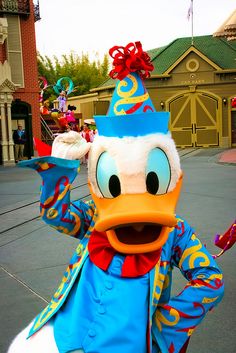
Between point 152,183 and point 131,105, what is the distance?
368mm

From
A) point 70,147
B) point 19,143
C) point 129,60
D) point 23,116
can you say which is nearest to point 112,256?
point 70,147

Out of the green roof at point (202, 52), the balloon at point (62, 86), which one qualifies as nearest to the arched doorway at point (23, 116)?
the balloon at point (62, 86)

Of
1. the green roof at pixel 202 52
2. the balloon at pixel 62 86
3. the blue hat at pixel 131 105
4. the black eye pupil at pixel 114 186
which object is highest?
the green roof at pixel 202 52

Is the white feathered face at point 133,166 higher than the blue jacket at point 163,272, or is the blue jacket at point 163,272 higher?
the white feathered face at point 133,166

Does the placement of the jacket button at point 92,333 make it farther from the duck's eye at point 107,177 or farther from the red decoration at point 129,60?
the red decoration at point 129,60

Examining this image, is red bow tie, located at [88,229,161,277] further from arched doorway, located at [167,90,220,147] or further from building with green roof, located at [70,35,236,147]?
arched doorway, located at [167,90,220,147]

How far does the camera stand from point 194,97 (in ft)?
91.9

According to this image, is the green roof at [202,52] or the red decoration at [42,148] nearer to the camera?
the red decoration at [42,148]

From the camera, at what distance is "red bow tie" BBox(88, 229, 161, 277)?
1.94 m

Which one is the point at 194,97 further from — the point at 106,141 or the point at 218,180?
the point at 106,141

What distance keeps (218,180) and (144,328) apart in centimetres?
1096

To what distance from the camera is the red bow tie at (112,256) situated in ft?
6.38

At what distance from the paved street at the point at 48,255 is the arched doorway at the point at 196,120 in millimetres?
15851

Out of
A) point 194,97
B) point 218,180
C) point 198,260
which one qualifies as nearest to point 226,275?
point 198,260
